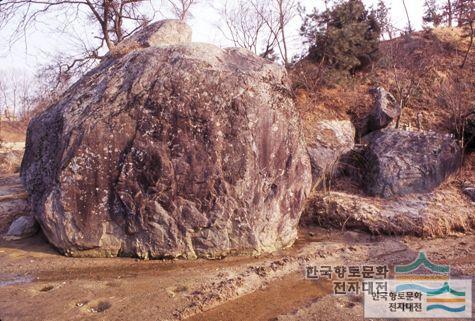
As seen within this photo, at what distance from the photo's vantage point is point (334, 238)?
5.57 metres

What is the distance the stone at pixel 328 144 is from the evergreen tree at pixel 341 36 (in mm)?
2215

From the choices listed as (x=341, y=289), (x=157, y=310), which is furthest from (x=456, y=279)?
(x=157, y=310)

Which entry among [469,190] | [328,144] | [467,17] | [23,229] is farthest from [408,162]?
[467,17]

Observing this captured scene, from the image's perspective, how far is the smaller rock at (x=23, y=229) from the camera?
5587 mm

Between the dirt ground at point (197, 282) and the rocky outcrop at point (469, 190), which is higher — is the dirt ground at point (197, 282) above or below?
below

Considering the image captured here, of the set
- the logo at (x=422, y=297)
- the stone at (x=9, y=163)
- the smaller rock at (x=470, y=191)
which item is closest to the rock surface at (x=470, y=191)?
the smaller rock at (x=470, y=191)

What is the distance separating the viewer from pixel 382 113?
28.0 ft

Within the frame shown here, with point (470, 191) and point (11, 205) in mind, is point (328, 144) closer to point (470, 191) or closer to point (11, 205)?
point (470, 191)

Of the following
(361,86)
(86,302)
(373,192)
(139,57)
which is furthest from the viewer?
(361,86)

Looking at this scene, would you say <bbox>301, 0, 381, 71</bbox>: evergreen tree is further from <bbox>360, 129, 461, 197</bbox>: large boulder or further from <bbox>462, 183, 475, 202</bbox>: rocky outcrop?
<bbox>462, 183, 475, 202</bbox>: rocky outcrop

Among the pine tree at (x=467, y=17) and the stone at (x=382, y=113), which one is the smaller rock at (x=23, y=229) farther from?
the pine tree at (x=467, y=17)

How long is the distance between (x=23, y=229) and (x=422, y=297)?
5.33 metres

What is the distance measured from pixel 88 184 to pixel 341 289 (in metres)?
3.24

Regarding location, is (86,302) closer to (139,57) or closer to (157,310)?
(157,310)
